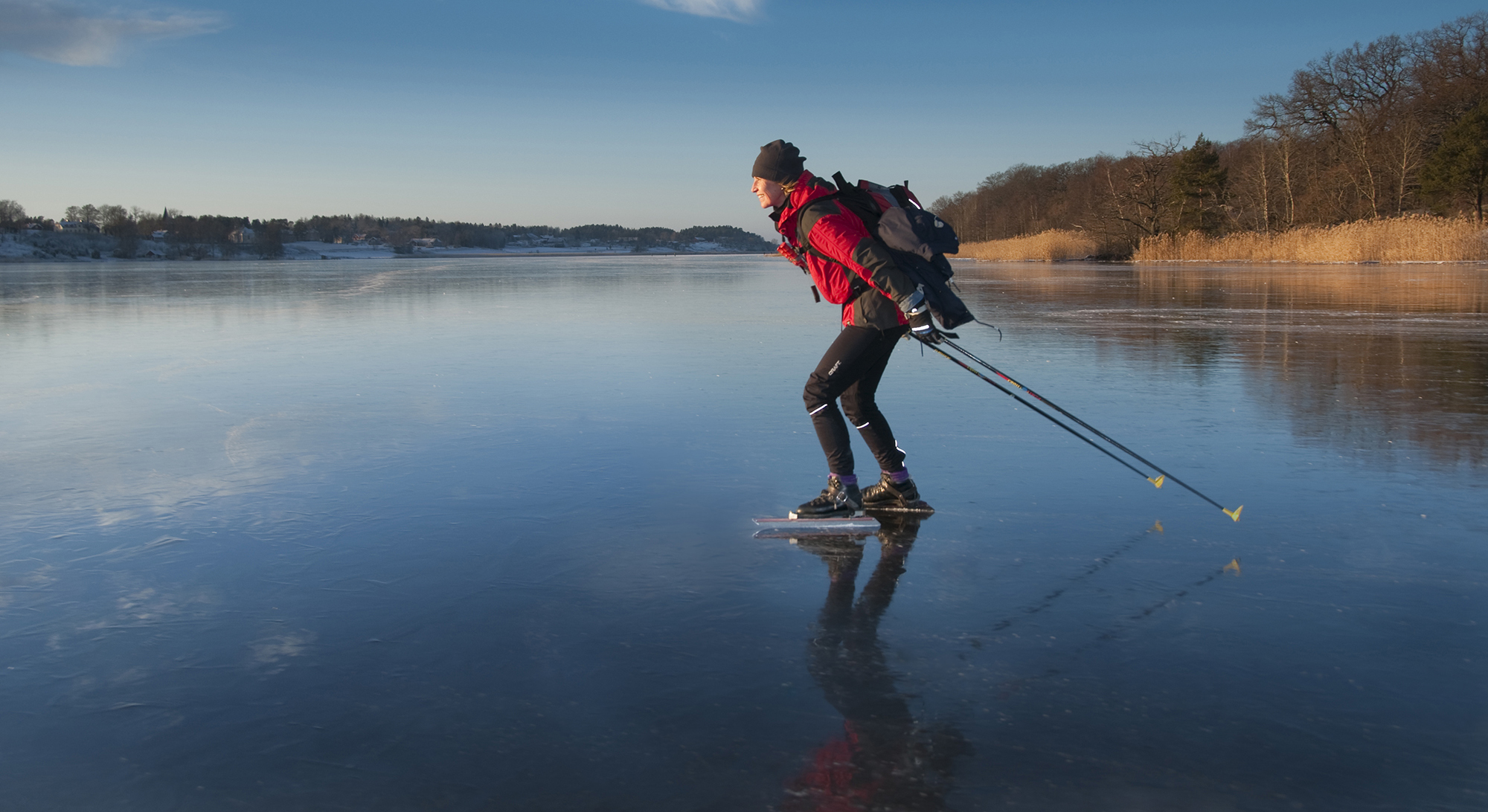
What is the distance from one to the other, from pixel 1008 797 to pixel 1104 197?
63.7 m

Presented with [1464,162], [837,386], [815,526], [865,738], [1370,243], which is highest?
[1464,162]

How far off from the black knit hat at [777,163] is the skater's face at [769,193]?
3 centimetres

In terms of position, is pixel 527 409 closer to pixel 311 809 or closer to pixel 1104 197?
pixel 311 809

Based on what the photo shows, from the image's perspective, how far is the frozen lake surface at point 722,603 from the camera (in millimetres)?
2203

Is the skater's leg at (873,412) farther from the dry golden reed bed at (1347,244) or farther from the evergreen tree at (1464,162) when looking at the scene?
the evergreen tree at (1464,162)

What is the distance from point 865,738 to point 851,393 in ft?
7.92

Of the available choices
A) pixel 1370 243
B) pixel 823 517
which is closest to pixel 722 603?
pixel 823 517

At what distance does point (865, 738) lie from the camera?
234cm

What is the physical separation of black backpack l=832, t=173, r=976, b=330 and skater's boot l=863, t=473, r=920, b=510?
76cm

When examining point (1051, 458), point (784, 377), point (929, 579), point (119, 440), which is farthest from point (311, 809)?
point (784, 377)

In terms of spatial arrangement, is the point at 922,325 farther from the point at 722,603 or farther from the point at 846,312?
the point at 722,603

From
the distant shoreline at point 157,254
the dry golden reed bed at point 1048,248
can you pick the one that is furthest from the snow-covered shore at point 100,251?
the dry golden reed bed at point 1048,248

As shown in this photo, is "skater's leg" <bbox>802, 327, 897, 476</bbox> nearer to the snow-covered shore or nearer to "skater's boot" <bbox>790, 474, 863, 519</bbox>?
"skater's boot" <bbox>790, 474, 863, 519</bbox>

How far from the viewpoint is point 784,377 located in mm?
8430
